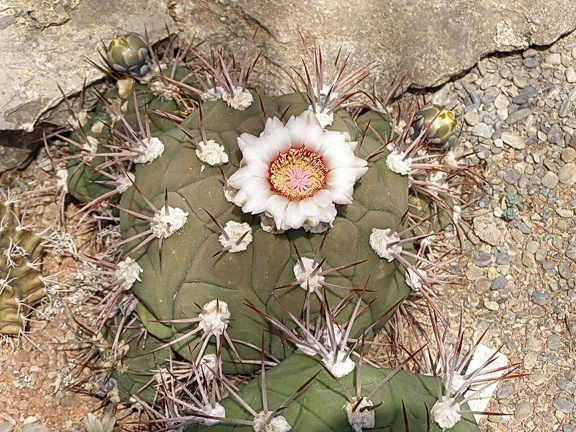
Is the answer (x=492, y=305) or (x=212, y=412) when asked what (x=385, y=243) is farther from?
(x=492, y=305)

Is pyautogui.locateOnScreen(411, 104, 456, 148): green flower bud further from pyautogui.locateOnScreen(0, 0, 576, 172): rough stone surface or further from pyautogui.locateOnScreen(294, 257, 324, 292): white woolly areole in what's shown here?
pyautogui.locateOnScreen(294, 257, 324, 292): white woolly areole

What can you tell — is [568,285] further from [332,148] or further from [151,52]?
[151,52]

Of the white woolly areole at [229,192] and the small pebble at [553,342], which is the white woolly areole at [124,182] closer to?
the white woolly areole at [229,192]

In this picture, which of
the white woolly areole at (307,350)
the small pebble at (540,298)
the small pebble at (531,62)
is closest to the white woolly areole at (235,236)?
the white woolly areole at (307,350)

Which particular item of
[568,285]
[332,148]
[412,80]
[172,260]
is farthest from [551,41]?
[172,260]

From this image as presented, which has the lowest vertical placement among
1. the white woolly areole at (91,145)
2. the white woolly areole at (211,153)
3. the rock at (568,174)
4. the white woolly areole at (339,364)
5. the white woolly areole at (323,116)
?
the white woolly areole at (91,145)

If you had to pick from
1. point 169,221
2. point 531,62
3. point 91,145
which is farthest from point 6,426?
point 531,62

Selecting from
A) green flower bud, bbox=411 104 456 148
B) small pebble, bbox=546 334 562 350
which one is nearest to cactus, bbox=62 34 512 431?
green flower bud, bbox=411 104 456 148
